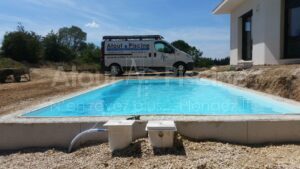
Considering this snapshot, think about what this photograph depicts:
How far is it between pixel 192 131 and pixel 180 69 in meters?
11.9

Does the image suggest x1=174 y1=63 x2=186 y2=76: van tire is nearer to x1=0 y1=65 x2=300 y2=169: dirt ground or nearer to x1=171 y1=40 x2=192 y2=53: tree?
x1=0 y1=65 x2=300 y2=169: dirt ground

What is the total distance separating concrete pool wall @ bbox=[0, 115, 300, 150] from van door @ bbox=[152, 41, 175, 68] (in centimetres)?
1188

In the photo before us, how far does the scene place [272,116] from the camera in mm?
3715

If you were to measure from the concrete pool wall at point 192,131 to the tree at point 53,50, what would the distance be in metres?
24.8

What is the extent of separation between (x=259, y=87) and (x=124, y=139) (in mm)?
5999

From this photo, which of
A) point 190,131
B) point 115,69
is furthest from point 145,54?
point 190,131

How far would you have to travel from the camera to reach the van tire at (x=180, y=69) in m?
15.3

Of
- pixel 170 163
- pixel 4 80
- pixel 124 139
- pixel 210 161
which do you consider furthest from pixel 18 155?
pixel 4 80

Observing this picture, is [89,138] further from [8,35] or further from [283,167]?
[8,35]

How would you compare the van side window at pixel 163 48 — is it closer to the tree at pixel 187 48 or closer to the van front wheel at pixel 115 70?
the van front wheel at pixel 115 70

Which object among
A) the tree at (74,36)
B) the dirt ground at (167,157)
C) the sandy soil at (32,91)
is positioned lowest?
the dirt ground at (167,157)

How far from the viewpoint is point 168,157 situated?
2.97 metres

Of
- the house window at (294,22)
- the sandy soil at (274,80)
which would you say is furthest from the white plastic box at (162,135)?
the house window at (294,22)

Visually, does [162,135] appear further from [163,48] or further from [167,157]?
[163,48]
